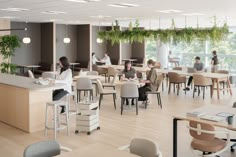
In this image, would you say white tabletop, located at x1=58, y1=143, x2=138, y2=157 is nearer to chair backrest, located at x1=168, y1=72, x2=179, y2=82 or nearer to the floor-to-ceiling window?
chair backrest, located at x1=168, y1=72, x2=179, y2=82

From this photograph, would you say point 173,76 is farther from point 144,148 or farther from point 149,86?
point 144,148

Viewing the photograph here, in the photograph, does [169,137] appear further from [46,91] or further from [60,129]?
[46,91]

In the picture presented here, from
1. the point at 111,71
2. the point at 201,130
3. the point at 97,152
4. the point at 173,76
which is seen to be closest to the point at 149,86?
the point at 173,76

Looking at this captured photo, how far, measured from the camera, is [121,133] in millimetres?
6336

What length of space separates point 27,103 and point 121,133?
1.95 meters

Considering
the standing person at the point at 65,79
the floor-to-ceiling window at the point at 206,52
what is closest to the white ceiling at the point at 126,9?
the standing person at the point at 65,79

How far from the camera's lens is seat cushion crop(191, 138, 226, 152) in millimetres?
4113

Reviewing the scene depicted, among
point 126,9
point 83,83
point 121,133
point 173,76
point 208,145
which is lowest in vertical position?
point 121,133

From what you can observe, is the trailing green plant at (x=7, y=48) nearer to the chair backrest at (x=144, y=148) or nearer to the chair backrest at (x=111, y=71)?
the chair backrest at (x=111, y=71)

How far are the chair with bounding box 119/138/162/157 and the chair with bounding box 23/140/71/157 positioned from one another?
77cm

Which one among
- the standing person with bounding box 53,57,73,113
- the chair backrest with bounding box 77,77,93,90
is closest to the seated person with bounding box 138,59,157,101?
the chair backrest with bounding box 77,77,93,90

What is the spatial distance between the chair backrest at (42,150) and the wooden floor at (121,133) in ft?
7.31

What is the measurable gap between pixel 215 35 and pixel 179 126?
388 cm

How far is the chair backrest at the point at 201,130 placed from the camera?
404 centimetres
